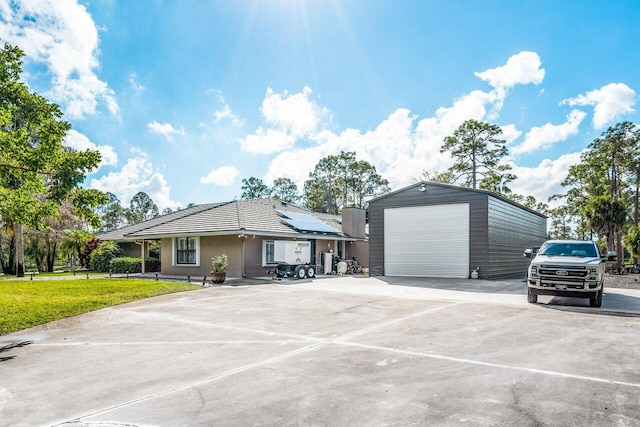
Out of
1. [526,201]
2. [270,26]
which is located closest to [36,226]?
[270,26]

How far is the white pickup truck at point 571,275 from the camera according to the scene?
9625 mm

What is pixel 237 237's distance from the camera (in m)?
19.2

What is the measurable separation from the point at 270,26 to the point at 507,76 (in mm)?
12397

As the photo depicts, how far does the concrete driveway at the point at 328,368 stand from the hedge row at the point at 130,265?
15551 millimetres

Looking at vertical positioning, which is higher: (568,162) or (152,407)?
(568,162)

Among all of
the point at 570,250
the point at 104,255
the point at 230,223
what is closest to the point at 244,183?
the point at 104,255

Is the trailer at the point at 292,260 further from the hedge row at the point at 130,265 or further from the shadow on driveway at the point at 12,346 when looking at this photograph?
the shadow on driveway at the point at 12,346

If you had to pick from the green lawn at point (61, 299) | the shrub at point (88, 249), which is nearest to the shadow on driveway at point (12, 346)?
the green lawn at point (61, 299)

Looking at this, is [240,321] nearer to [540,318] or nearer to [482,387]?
[482,387]

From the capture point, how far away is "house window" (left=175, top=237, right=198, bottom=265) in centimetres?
2097

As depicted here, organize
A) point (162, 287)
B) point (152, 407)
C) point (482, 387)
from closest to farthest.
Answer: point (152, 407)
point (482, 387)
point (162, 287)

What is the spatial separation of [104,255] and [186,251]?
27.8 ft

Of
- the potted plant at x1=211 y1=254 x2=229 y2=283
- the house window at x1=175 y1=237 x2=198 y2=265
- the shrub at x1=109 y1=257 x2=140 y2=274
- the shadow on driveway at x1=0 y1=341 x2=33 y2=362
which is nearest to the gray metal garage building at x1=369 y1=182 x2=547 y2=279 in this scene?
the potted plant at x1=211 y1=254 x2=229 y2=283

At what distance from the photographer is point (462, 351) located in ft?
18.8
